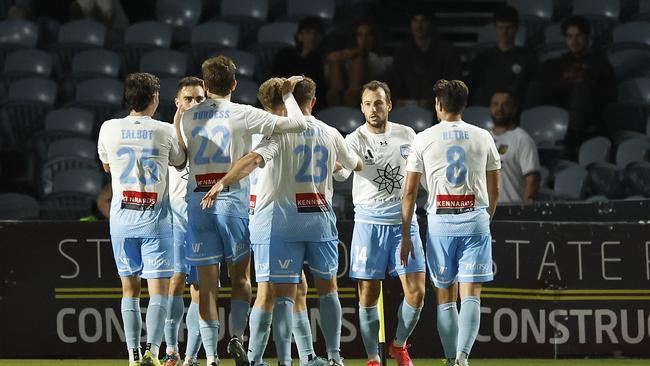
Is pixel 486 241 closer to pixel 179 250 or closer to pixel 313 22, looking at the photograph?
pixel 179 250

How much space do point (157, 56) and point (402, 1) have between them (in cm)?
312

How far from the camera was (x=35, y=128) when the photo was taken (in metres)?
15.9

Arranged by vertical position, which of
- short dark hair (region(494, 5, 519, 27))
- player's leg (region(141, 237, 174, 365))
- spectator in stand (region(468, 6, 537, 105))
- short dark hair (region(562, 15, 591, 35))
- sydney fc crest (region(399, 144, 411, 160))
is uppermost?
short dark hair (region(494, 5, 519, 27))

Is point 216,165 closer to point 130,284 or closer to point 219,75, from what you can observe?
point 219,75

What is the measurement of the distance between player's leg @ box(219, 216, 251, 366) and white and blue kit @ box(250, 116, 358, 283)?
3.6 inches

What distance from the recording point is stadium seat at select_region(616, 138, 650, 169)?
1373 cm

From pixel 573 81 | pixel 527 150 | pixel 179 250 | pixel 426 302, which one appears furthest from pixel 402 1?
pixel 179 250

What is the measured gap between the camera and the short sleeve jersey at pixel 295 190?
368 inches

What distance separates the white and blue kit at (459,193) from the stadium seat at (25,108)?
7340 millimetres

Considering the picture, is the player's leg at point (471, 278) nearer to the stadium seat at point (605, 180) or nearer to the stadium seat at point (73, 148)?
the stadium seat at point (605, 180)

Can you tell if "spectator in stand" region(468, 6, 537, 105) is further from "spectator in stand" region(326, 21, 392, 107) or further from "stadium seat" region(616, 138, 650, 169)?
"stadium seat" region(616, 138, 650, 169)

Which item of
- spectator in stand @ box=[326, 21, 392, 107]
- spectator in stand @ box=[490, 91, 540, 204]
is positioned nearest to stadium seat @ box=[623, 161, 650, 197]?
spectator in stand @ box=[490, 91, 540, 204]

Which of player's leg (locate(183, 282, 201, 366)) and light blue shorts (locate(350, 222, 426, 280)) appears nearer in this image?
player's leg (locate(183, 282, 201, 366))

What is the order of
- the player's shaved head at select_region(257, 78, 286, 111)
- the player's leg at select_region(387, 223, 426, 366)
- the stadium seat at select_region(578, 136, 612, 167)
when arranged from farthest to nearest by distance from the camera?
the stadium seat at select_region(578, 136, 612, 167), the player's leg at select_region(387, 223, 426, 366), the player's shaved head at select_region(257, 78, 286, 111)
